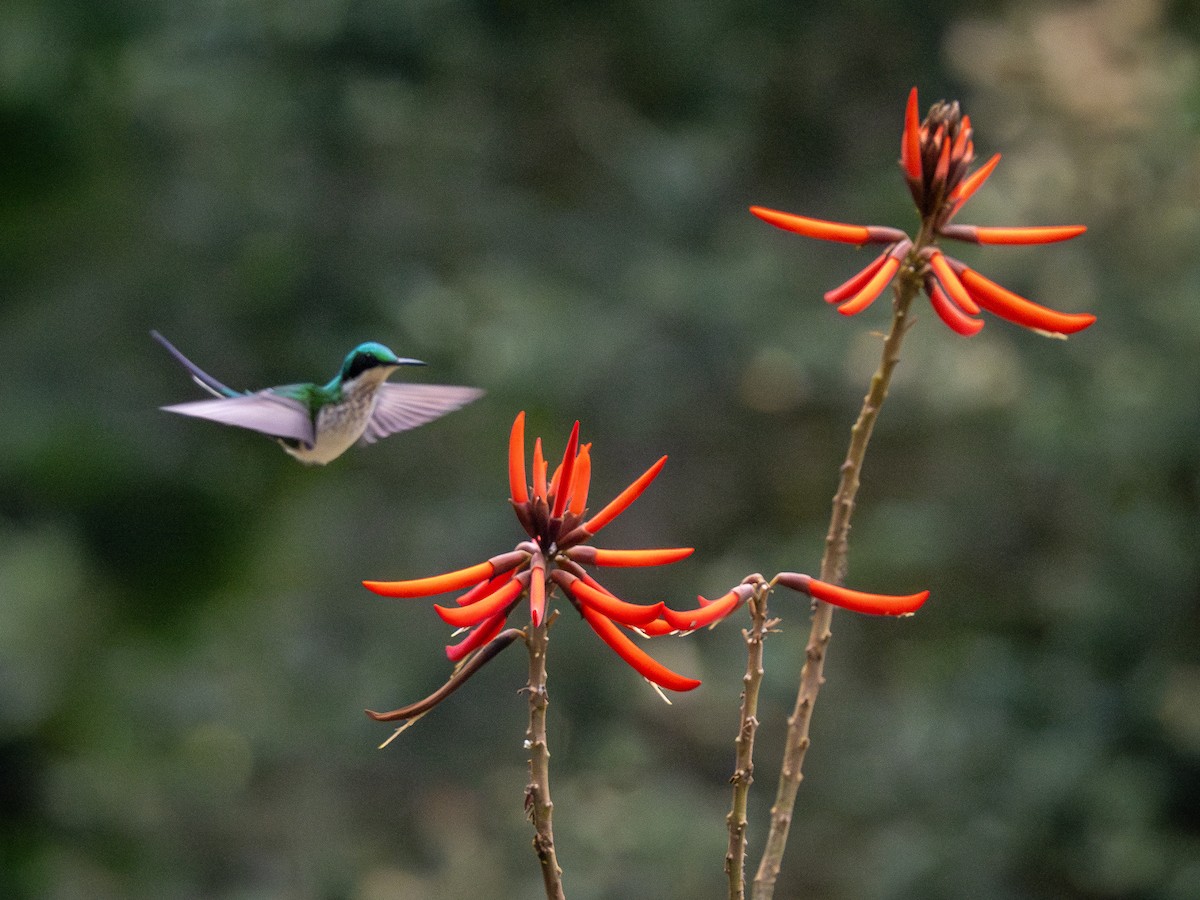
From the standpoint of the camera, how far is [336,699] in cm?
787

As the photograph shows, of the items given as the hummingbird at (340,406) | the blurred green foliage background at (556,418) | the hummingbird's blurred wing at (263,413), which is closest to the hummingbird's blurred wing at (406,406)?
the hummingbird at (340,406)

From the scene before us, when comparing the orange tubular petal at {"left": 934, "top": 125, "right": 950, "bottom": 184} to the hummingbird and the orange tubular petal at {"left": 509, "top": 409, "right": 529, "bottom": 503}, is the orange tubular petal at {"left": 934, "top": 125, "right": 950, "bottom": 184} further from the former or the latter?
the hummingbird

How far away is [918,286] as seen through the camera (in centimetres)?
155

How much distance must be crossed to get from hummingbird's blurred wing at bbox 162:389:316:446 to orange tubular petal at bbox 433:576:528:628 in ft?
2.00

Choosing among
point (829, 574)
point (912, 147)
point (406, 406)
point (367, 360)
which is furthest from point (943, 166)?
point (406, 406)

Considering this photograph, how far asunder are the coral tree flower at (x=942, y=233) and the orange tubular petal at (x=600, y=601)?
1.20ft

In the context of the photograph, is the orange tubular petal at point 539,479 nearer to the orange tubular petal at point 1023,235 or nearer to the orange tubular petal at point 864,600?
the orange tubular petal at point 864,600

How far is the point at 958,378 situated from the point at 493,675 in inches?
116

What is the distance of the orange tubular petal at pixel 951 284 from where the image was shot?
4.91 ft

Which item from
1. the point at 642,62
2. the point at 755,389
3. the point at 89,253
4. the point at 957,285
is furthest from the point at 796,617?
the point at 957,285

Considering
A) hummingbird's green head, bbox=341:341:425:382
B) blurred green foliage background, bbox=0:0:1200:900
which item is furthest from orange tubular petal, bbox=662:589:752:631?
blurred green foliage background, bbox=0:0:1200:900

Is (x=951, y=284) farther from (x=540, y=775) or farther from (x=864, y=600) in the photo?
(x=540, y=775)

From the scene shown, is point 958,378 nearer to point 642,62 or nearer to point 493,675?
point 642,62

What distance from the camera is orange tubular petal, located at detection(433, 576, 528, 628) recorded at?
137 centimetres
